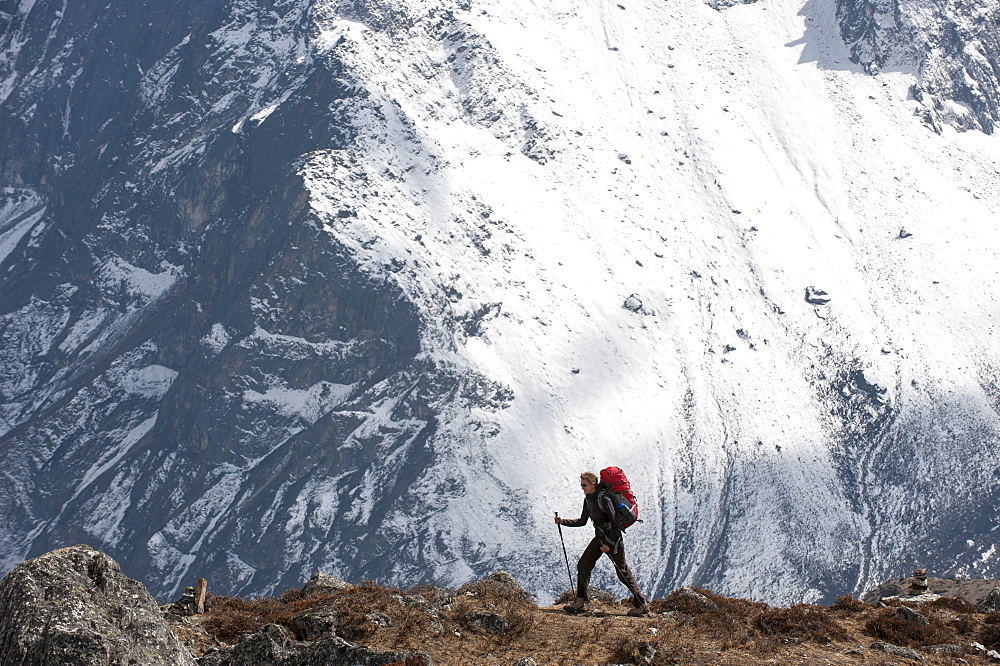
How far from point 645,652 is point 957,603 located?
37.1 feet

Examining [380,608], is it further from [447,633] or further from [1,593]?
[1,593]

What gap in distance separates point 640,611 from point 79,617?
505 inches

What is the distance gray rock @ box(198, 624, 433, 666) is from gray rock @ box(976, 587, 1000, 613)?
16.1m

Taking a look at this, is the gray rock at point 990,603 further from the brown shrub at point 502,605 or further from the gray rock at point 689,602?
the brown shrub at point 502,605

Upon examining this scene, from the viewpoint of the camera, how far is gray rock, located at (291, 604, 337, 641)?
779 inches

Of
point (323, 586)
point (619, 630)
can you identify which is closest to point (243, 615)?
point (323, 586)

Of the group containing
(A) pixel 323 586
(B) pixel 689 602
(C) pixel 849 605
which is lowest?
(C) pixel 849 605

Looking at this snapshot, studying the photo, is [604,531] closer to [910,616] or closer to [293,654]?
[910,616]

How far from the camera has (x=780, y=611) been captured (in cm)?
2297

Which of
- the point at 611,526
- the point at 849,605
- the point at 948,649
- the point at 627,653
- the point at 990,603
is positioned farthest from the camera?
the point at 990,603

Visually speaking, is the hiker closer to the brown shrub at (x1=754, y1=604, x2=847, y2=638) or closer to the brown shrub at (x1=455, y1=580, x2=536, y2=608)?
the brown shrub at (x1=455, y1=580, x2=536, y2=608)

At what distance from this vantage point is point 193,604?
23.0 meters

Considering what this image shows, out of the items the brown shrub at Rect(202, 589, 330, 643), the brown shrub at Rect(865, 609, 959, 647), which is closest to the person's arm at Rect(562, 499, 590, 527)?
the brown shrub at Rect(202, 589, 330, 643)

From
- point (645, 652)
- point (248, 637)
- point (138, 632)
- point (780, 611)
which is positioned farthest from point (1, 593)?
point (780, 611)
